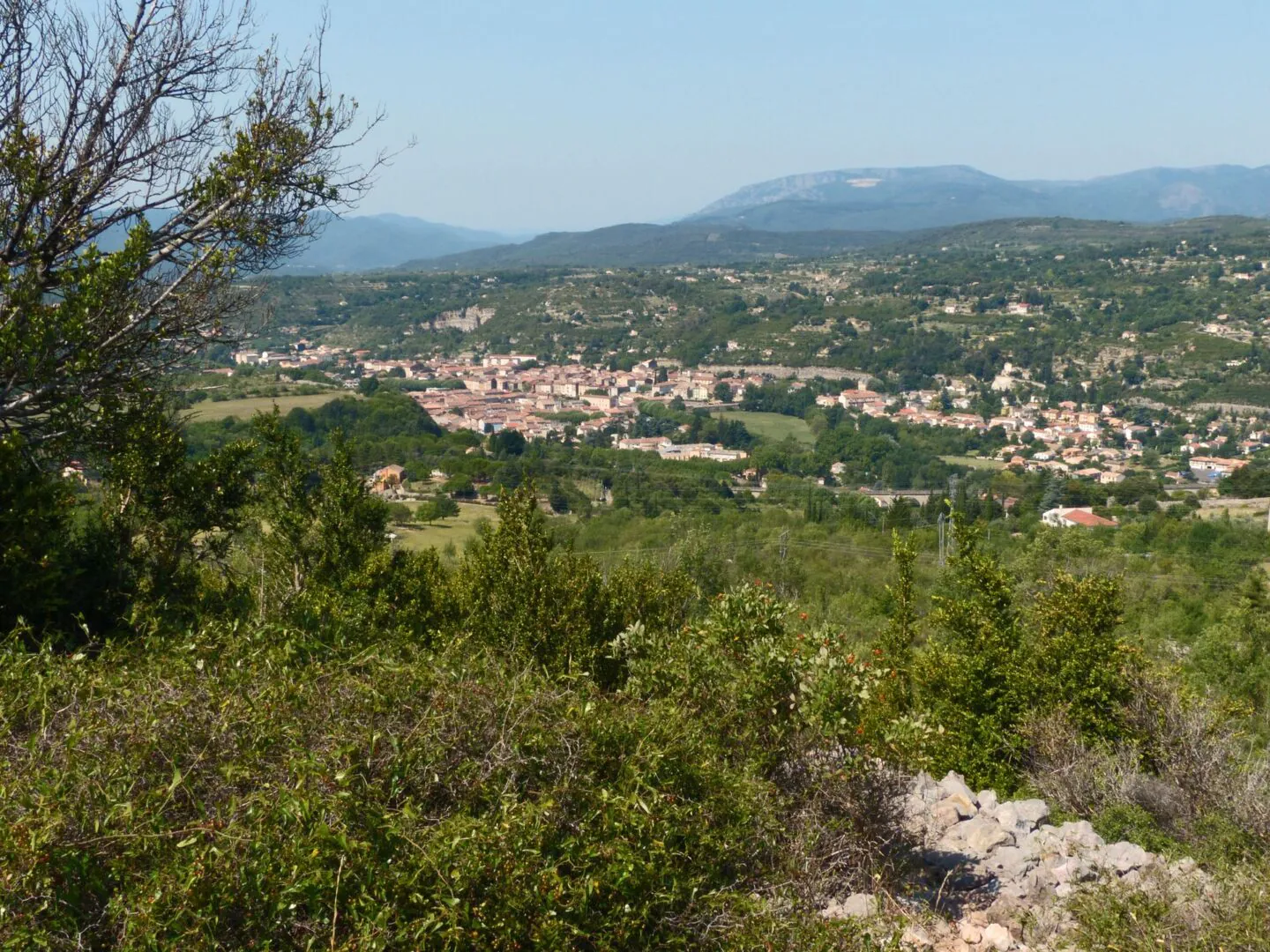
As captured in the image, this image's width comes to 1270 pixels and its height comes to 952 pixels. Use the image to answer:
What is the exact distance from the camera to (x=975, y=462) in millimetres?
61125

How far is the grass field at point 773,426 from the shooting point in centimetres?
6838

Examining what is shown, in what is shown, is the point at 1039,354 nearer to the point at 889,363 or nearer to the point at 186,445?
the point at 889,363

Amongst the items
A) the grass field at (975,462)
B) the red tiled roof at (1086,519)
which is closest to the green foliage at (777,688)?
the red tiled roof at (1086,519)

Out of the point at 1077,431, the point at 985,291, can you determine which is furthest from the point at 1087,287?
the point at 1077,431

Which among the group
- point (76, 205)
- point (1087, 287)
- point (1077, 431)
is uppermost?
point (76, 205)

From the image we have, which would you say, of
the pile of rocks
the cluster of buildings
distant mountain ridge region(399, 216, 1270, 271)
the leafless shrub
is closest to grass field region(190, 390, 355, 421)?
the cluster of buildings

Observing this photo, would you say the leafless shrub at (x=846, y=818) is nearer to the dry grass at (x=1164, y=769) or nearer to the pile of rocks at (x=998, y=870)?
the pile of rocks at (x=998, y=870)

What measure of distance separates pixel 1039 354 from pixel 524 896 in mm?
Result: 91050

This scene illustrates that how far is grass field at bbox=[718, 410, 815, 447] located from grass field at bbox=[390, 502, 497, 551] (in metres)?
33.5

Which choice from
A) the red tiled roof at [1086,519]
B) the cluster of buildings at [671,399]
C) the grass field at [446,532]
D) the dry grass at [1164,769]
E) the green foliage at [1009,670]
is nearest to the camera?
the dry grass at [1164,769]

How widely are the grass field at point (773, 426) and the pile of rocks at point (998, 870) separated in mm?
59414

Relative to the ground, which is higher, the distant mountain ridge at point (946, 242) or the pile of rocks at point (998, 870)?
the distant mountain ridge at point (946, 242)

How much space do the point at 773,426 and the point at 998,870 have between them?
68.2 m

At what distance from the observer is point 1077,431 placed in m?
66.6
